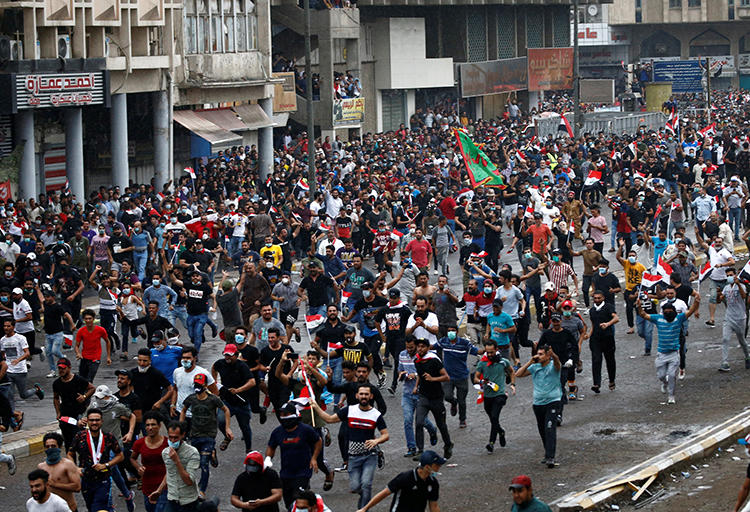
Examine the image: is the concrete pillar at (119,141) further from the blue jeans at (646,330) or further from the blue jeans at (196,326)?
the blue jeans at (646,330)

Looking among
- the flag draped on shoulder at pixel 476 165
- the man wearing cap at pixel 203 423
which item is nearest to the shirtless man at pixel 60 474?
the man wearing cap at pixel 203 423

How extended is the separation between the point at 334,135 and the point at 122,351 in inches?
1153

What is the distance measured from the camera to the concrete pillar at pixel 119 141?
1380 inches

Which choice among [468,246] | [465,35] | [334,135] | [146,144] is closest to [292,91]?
[334,135]

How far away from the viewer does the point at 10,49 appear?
31188 mm

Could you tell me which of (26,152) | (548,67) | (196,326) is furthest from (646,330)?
(548,67)

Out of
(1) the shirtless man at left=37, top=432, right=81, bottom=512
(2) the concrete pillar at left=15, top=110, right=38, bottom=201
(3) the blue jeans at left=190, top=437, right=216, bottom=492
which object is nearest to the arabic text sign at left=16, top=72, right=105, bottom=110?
(2) the concrete pillar at left=15, top=110, right=38, bottom=201

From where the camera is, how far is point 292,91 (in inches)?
1842

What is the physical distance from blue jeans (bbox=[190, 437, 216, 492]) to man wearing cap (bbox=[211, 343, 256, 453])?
3.73 ft

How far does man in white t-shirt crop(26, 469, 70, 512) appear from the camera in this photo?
37.0 feet

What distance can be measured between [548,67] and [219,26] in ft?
99.6

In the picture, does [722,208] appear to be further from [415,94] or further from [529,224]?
[415,94]

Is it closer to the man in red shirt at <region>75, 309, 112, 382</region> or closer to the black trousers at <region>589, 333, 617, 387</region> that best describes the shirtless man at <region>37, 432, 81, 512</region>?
the man in red shirt at <region>75, 309, 112, 382</region>

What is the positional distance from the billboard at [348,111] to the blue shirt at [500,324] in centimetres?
3193
